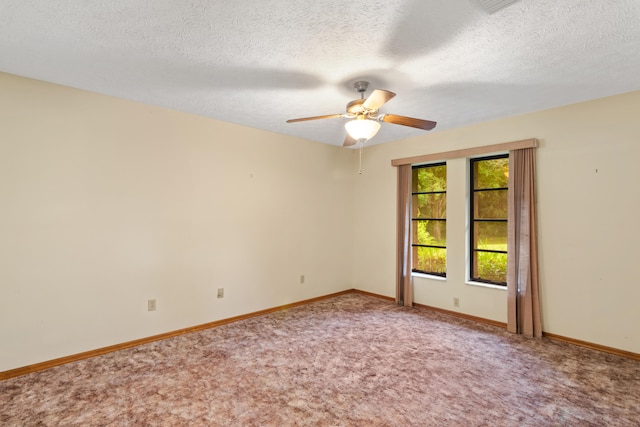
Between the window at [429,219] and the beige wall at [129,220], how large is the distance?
1.71m

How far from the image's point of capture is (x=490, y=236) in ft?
13.7

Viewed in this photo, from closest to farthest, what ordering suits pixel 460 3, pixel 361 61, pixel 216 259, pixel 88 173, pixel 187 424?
pixel 460 3
pixel 187 424
pixel 361 61
pixel 88 173
pixel 216 259

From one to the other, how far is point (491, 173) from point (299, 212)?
105 inches

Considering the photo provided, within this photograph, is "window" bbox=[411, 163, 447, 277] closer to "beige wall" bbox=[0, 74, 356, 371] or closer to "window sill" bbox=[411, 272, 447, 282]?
"window sill" bbox=[411, 272, 447, 282]

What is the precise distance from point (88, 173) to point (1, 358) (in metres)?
1.67

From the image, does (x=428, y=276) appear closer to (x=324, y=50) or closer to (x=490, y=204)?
(x=490, y=204)

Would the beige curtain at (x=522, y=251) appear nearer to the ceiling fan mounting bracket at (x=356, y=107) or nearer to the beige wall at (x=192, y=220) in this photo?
the beige wall at (x=192, y=220)

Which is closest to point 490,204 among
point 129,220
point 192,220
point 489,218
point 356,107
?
point 489,218

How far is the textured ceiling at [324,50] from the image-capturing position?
1.84 m

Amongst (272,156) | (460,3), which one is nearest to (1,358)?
(272,156)

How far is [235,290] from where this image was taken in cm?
413

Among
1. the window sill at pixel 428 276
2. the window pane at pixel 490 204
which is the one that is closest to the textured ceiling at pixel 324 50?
the window pane at pixel 490 204

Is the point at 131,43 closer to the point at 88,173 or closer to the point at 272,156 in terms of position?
the point at 88,173

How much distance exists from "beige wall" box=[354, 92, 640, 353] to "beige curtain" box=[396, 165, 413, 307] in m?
0.73
